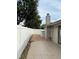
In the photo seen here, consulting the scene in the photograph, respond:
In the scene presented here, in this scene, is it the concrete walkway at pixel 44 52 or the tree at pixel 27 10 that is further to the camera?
the tree at pixel 27 10

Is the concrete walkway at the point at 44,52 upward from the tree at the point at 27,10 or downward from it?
downward

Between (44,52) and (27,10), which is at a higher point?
(27,10)

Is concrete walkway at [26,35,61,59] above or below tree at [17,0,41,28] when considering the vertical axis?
below

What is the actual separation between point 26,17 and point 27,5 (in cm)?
236

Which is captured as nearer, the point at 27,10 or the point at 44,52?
the point at 44,52

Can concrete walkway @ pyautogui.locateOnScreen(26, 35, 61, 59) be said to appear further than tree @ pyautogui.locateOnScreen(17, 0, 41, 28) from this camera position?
No
